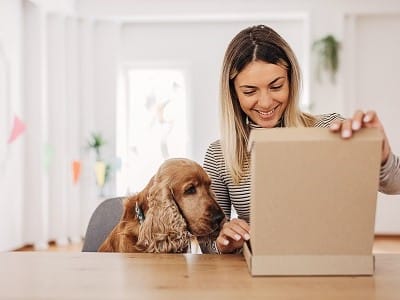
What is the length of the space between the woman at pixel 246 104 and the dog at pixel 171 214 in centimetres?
7

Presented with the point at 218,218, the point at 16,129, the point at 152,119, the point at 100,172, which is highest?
the point at 152,119

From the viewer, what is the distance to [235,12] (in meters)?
6.46

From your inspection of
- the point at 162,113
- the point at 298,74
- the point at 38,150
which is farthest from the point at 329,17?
the point at 298,74

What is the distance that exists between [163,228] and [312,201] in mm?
429

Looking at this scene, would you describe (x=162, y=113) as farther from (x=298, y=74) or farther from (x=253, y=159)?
(x=253, y=159)

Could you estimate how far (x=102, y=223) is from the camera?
1680 mm

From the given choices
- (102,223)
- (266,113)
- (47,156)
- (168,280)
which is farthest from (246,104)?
(47,156)

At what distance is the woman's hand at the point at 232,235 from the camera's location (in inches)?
50.9

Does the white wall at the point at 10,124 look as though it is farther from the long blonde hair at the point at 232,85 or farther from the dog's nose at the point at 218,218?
the dog's nose at the point at 218,218

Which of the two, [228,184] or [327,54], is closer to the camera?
[228,184]

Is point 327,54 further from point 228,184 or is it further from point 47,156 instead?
point 228,184

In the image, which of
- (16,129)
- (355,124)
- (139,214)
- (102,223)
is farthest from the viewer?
(16,129)

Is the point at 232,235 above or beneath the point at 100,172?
above

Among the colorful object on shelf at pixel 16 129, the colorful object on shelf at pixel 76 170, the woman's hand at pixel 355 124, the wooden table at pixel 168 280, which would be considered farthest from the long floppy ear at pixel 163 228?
the colorful object on shelf at pixel 76 170
